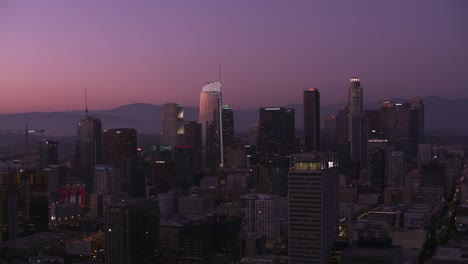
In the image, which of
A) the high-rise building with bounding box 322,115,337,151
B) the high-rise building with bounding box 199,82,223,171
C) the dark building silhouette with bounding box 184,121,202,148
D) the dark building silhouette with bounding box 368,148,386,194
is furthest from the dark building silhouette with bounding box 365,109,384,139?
the dark building silhouette with bounding box 184,121,202,148

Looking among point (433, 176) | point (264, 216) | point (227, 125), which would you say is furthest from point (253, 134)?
point (264, 216)

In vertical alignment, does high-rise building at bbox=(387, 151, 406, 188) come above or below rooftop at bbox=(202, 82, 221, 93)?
below

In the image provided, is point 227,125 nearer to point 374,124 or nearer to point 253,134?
point 253,134

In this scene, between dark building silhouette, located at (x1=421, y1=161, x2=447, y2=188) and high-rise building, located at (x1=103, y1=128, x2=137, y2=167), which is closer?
dark building silhouette, located at (x1=421, y1=161, x2=447, y2=188)

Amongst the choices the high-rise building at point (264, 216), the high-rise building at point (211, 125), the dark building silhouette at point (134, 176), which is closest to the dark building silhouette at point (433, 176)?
the high-rise building at point (264, 216)

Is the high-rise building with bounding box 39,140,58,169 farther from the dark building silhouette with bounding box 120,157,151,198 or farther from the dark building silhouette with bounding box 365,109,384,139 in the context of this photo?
the dark building silhouette with bounding box 365,109,384,139

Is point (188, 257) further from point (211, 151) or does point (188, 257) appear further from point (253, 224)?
point (211, 151)

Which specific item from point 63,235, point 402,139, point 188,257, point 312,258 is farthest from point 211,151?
point 312,258
